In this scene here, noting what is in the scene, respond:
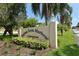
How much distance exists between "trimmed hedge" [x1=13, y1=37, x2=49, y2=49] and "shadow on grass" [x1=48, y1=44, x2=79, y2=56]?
18cm

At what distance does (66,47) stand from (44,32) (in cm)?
47

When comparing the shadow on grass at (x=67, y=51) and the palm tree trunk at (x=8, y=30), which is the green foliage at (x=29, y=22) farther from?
the shadow on grass at (x=67, y=51)

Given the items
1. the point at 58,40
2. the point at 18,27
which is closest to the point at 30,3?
the point at 18,27

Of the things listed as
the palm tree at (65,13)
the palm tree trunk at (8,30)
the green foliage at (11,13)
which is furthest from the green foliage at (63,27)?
the palm tree trunk at (8,30)

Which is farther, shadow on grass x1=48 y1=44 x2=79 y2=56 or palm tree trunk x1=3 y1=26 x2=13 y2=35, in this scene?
palm tree trunk x1=3 y1=26 x2=13 y2=35

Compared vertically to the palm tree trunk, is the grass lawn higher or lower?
lower

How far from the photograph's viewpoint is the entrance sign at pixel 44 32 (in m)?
4.46

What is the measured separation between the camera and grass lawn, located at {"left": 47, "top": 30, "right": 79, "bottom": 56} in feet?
14.4

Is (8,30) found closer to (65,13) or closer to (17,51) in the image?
(17,51)

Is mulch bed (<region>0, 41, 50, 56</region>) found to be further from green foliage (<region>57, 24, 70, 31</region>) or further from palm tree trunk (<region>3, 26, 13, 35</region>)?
green foliage (<region>57, 24, 70, 31</region>)

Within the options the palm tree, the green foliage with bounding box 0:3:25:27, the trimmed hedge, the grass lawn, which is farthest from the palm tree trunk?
the palm tree

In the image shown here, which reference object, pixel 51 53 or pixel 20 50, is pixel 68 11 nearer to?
pixel 51 53

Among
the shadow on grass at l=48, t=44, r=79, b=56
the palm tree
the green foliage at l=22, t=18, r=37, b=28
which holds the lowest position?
the shadow on grass at l=48, t=44, r=79, b=56

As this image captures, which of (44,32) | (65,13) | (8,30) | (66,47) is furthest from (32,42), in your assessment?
(65,13)
